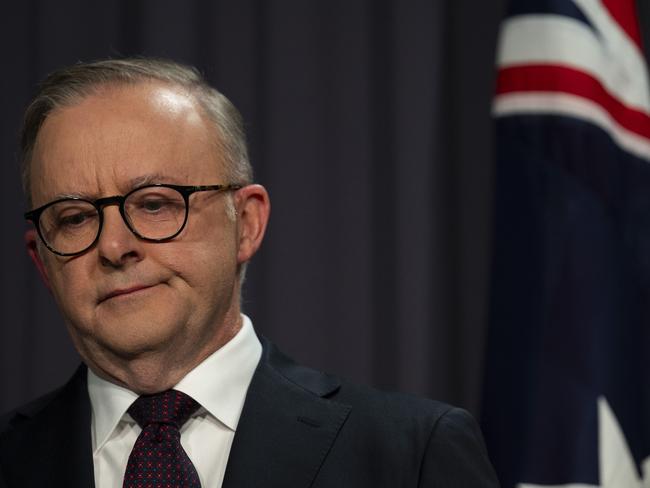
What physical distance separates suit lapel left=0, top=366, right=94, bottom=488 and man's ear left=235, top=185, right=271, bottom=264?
0.32 metres

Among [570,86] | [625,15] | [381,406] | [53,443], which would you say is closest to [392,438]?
[381,406]

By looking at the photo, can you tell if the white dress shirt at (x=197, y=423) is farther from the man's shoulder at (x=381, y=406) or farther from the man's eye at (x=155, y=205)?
the man's eye at (x=155, y=205)

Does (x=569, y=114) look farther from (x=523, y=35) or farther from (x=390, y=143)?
(x=390, y=143)

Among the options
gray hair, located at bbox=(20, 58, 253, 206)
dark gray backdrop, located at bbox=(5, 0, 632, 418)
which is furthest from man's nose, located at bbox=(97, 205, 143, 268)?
dark gray backdrop, located at bbox=(5, 0, 632, 418)

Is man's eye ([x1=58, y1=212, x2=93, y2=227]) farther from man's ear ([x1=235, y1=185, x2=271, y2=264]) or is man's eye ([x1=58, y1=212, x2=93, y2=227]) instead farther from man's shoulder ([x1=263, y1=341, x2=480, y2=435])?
man's shoulder ([x1=263, y1=341, x2=480, y2=435])

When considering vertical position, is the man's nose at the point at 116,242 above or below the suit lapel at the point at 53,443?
above

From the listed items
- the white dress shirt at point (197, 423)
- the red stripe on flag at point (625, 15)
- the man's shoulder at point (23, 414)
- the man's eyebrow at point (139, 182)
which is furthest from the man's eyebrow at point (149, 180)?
the red stripe on flag at point (625, 15)

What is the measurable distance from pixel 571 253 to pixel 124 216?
0.98 m

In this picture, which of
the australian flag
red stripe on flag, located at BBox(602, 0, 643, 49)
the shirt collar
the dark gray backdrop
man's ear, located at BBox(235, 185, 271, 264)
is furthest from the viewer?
the dark gray backdrop

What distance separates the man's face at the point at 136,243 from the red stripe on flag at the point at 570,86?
83cm

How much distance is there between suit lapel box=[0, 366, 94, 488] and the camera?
1.47 metres

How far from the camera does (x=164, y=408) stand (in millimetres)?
1446

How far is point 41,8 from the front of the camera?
106 inches

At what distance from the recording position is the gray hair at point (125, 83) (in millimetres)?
1485
